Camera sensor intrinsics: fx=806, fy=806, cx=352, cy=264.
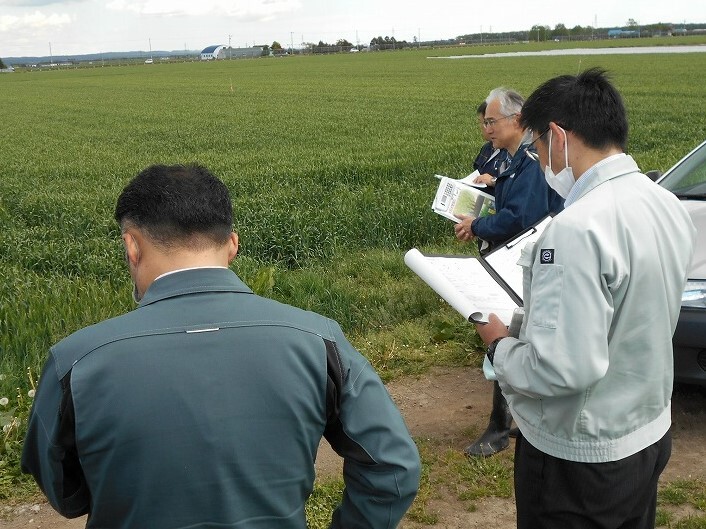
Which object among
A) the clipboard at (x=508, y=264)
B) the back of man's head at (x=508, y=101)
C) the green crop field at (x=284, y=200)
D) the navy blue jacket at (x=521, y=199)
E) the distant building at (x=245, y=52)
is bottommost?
the green crop field at (x=284, y=200)

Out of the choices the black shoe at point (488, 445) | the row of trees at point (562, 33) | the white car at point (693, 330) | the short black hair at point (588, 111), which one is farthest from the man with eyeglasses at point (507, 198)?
the row of trees at point (562, 33)

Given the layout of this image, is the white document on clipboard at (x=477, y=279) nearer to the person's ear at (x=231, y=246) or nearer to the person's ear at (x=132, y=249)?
the person's ear at (x=231, y=246)

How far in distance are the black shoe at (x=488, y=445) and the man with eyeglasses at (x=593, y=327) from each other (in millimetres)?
1638

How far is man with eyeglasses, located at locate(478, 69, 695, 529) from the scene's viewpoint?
2.04m

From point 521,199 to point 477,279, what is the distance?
1.13 metres

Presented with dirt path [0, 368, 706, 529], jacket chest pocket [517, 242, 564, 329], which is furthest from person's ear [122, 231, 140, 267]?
dirt path [0, 368, 706, 529]

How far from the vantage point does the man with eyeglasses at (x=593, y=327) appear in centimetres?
204

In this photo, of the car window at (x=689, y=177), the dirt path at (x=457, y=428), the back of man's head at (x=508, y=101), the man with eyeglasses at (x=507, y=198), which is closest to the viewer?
the dirt path at (x=457, y=428)

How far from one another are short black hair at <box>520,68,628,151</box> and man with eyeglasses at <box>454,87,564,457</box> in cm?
159

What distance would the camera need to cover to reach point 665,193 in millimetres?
2244

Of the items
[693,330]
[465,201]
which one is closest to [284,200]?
[465,201]

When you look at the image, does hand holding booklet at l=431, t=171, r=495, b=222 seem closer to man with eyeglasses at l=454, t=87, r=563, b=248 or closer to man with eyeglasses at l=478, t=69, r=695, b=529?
man with eyeglasses at l=454, t=87, r=563, b=248

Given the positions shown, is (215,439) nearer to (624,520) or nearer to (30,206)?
(624,520)

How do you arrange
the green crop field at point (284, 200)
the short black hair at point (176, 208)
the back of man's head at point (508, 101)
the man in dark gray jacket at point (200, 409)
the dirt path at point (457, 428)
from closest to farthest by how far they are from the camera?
the man in dark gray jacket at point (200, 409), the short black hair at point (176, 208), the dirt path at point (457, 428), the back of man's head at point (508, 101), the green crop field at point (284, 200)
